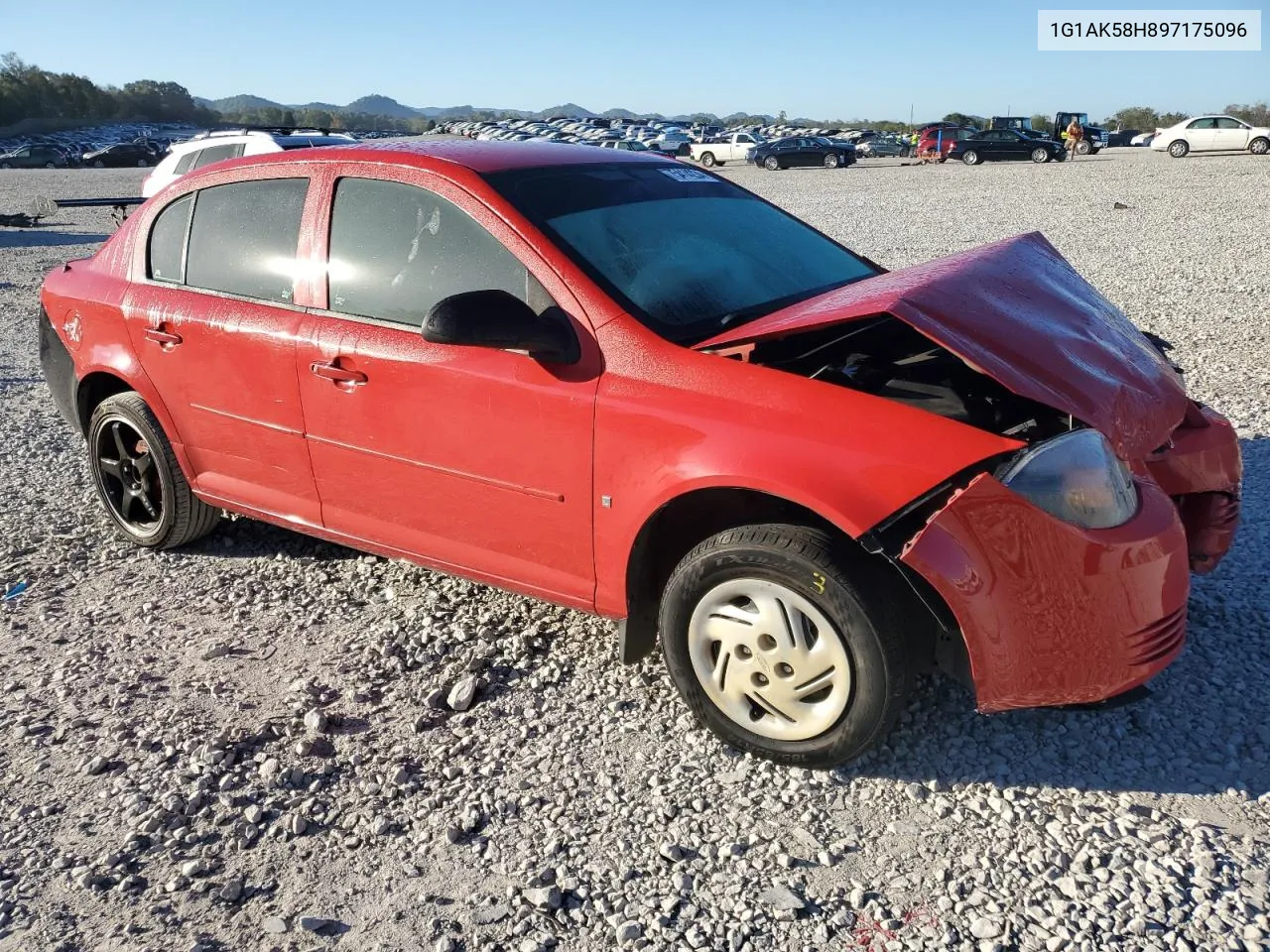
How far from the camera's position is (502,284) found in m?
3.18

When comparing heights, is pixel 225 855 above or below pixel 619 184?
below

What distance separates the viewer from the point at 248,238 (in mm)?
3889

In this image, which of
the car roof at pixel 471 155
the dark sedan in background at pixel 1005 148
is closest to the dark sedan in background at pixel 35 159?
the dark sedan in background at pixel 1005 148

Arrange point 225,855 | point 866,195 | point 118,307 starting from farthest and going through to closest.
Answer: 1. point 866,195
2. point 118,307
3. point 225,855

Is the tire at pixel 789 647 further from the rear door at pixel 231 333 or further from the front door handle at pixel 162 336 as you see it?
the front door handle at pixel 162 336

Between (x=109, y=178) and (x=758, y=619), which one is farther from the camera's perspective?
(x=109, y=178)

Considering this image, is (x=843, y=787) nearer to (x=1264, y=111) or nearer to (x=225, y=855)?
(x=225, y=855)

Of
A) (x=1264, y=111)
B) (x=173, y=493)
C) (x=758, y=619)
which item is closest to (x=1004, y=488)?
(x=758, y=619)

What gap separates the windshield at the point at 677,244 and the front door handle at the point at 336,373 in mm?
800

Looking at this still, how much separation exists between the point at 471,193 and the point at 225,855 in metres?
2.12

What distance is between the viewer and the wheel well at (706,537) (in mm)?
2680

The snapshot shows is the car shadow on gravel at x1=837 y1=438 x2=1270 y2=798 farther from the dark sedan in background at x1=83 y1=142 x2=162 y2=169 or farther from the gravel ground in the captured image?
the dark sedan in background at x1=83 y1=142 x2=162 y2=169

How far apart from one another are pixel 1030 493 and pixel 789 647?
2.51ft

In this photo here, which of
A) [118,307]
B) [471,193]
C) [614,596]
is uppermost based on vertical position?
[471,193]
